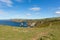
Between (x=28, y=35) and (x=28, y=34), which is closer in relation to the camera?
(x=28, y=35)

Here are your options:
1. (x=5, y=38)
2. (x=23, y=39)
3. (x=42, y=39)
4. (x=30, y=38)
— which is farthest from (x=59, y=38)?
(x=5, y=38)

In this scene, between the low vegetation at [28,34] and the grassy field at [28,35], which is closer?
the grassy field at [28,35]

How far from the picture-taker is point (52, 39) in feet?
80.3

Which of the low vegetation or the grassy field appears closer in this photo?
the grassy field

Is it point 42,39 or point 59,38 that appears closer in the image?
point 42,39

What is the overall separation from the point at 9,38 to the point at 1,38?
1.65 meters

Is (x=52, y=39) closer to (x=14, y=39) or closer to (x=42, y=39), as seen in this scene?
(x=42, y=39)

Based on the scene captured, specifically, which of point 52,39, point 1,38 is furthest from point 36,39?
point 1,38

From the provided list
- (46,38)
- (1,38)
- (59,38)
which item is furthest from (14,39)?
(59,38)

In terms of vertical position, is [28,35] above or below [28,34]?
below

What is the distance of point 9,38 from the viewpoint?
2417 centimetres

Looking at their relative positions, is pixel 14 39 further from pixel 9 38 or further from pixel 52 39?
pixel 52 39

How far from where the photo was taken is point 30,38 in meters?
25.3

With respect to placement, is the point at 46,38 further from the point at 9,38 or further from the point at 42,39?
the point at 9,38
